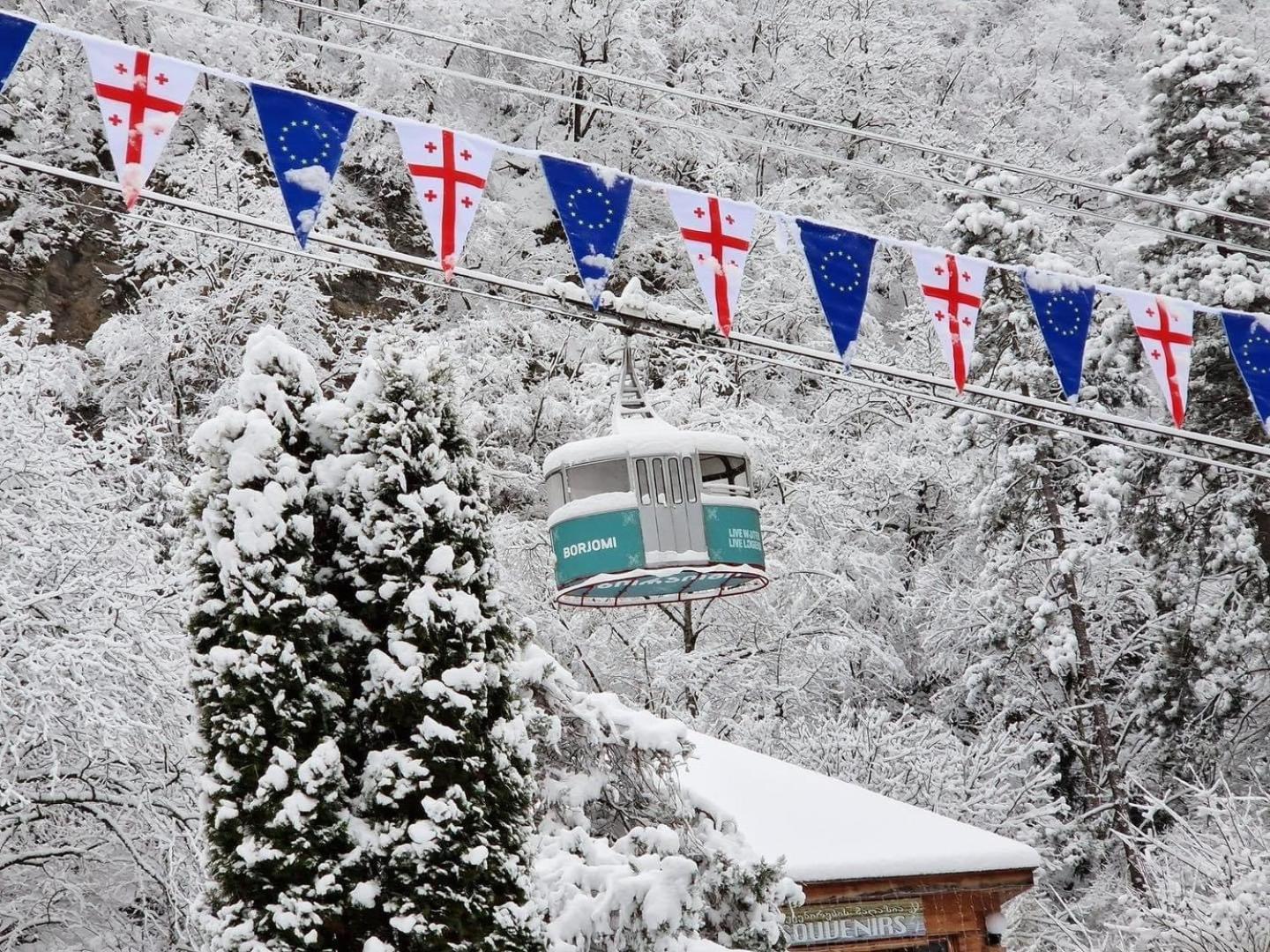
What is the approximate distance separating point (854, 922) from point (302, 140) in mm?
8205

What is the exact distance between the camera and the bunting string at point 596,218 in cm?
689

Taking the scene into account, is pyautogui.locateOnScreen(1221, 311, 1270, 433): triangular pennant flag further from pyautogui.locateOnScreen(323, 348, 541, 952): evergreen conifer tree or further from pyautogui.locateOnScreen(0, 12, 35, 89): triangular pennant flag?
pyautogui.locateOnScreen(0, 12, 35, 89): triangular pennant flag

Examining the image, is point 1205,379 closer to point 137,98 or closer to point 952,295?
point 952,295

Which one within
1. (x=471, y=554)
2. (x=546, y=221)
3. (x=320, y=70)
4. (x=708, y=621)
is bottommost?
(x=471, y=554)

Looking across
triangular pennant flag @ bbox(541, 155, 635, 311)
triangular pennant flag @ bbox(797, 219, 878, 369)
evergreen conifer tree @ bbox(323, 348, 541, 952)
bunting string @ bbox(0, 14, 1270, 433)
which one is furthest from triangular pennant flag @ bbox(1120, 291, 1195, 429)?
evergreen conifer tree @ bbox(323, 348, 541, 952)

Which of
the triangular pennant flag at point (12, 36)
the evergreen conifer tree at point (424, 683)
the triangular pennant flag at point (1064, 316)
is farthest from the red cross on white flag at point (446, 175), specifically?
the triangular pennant flag at point (1064, 316)

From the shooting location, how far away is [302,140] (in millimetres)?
7152

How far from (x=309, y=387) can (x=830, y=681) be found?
17.4 m

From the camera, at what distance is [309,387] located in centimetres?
679

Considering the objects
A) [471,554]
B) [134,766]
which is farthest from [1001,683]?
[471,554]

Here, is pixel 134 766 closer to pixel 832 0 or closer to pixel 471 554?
pixel 471 554

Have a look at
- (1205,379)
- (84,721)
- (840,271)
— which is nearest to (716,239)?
(840,271)

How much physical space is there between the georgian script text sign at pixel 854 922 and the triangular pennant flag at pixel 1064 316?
5443 mm

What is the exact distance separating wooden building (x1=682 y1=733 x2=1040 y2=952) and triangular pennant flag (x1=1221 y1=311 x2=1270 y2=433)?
5.11 metres
